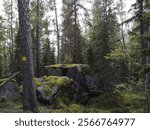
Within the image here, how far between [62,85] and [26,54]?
707 centimetres

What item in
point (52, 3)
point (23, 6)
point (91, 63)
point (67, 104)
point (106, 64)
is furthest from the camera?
point (52, 3)

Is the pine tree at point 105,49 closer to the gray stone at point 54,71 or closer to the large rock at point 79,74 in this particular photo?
the large rock at point 79,74

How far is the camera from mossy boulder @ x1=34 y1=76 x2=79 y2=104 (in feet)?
57.1

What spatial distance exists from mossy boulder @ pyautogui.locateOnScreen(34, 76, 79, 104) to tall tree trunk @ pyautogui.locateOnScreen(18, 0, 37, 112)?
528cm

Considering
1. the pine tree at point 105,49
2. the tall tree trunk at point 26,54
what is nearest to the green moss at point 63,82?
the pine tree at point 105,49

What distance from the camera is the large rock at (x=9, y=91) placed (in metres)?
17.0

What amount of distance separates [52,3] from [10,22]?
6851 mm

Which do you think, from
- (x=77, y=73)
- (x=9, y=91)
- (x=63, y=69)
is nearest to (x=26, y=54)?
(x=9, y=91)

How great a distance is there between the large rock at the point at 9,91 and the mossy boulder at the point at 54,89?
1307mm

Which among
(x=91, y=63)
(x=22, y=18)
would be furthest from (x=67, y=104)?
(x=91, y=63)

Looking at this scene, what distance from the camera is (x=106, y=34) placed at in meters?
28.2

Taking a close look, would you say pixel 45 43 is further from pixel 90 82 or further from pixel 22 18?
pixel 22 18

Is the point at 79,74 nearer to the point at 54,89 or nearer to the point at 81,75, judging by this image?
the point at 81,75

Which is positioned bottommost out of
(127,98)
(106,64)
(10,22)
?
(127,98)
